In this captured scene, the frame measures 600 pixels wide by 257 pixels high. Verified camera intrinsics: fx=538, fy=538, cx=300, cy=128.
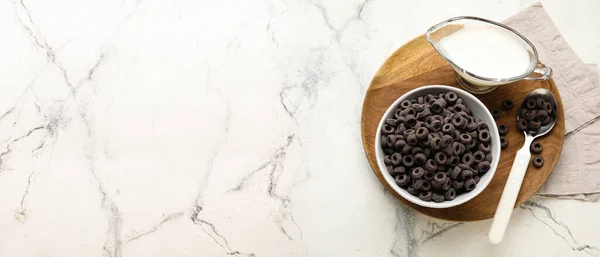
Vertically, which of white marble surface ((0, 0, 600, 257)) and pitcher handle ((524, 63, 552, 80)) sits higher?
white marble surface ((0, 0, 600, 257))

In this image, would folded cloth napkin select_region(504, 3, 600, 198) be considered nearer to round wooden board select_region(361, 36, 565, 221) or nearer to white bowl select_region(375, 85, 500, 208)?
round wooden board select_region(361, 36, 565, 221)

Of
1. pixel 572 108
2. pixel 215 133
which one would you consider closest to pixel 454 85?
pixel 572 108

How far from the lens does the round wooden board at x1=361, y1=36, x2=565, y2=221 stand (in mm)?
911

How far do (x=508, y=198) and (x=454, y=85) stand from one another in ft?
0.71

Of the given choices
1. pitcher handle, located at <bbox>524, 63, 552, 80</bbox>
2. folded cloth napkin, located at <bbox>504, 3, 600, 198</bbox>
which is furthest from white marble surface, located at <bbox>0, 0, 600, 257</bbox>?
pitcher handle, located at <bbox>524, 63, 552, 80</bbox>

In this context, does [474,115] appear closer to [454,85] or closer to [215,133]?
[454,85]

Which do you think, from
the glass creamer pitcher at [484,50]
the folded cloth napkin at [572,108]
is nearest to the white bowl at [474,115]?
the glass creamer pitcher at [484,50]

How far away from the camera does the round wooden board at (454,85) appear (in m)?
0.91

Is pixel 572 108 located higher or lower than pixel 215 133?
lower

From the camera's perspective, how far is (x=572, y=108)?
0.95 meters

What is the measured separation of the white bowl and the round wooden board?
0.04 meters

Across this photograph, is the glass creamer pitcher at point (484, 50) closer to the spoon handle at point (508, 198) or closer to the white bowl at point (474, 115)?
the white bowl at point (474, 115)

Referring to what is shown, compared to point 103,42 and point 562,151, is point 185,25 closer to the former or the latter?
point 103,42

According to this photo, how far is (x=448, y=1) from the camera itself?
3.42ft
